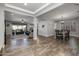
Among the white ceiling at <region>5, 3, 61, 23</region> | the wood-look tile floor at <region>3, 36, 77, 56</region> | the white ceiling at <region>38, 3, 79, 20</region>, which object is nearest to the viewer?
the wood-look tile floor at <region>3, 36, 77, 56</region>

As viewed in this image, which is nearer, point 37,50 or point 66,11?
point 37,50

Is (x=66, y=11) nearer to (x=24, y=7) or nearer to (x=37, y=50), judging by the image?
(x=24, y=7)

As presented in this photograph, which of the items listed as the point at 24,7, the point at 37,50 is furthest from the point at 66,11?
the point at 37,50

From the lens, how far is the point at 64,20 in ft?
21.3

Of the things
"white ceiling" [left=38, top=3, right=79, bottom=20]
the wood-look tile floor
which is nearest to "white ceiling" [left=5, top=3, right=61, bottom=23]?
"white ceiling" [left=38, top=3, right=79, bottom=20]

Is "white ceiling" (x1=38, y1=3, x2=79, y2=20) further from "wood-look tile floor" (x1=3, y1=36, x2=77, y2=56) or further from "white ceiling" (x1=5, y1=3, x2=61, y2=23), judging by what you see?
"wood-look tile floor" (x1=3, y1=36, x2=77, y2=56)

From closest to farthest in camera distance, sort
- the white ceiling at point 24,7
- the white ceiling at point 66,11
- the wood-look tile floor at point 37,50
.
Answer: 1. the wood-look tile floor at point 37,50
2. the white ceiling at point 66,11
3. the white ceiling at point 24,7

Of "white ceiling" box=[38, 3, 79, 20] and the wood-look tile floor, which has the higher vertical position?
"white ceiling" box=[38, 3, 79, 20]

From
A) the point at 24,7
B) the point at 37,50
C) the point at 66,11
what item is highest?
the point at 24,7

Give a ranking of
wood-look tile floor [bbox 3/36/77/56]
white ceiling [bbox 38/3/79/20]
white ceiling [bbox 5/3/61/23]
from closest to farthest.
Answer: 1. wood-look tile floor [bbox 3/36/77/56]
2. white ceiling [bbox 38/3/79/20]
3. white ceiling [bbox 5/3/61/23]

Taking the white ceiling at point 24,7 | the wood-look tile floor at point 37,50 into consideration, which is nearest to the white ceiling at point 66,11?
the white ceiling at point 24,7

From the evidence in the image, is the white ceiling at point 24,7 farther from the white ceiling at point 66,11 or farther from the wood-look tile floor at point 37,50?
the wood-look tile floor at point 37,50

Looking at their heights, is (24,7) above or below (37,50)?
above

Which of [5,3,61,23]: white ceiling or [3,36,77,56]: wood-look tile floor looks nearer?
[3,36,77,56]: wood-look tile floor
